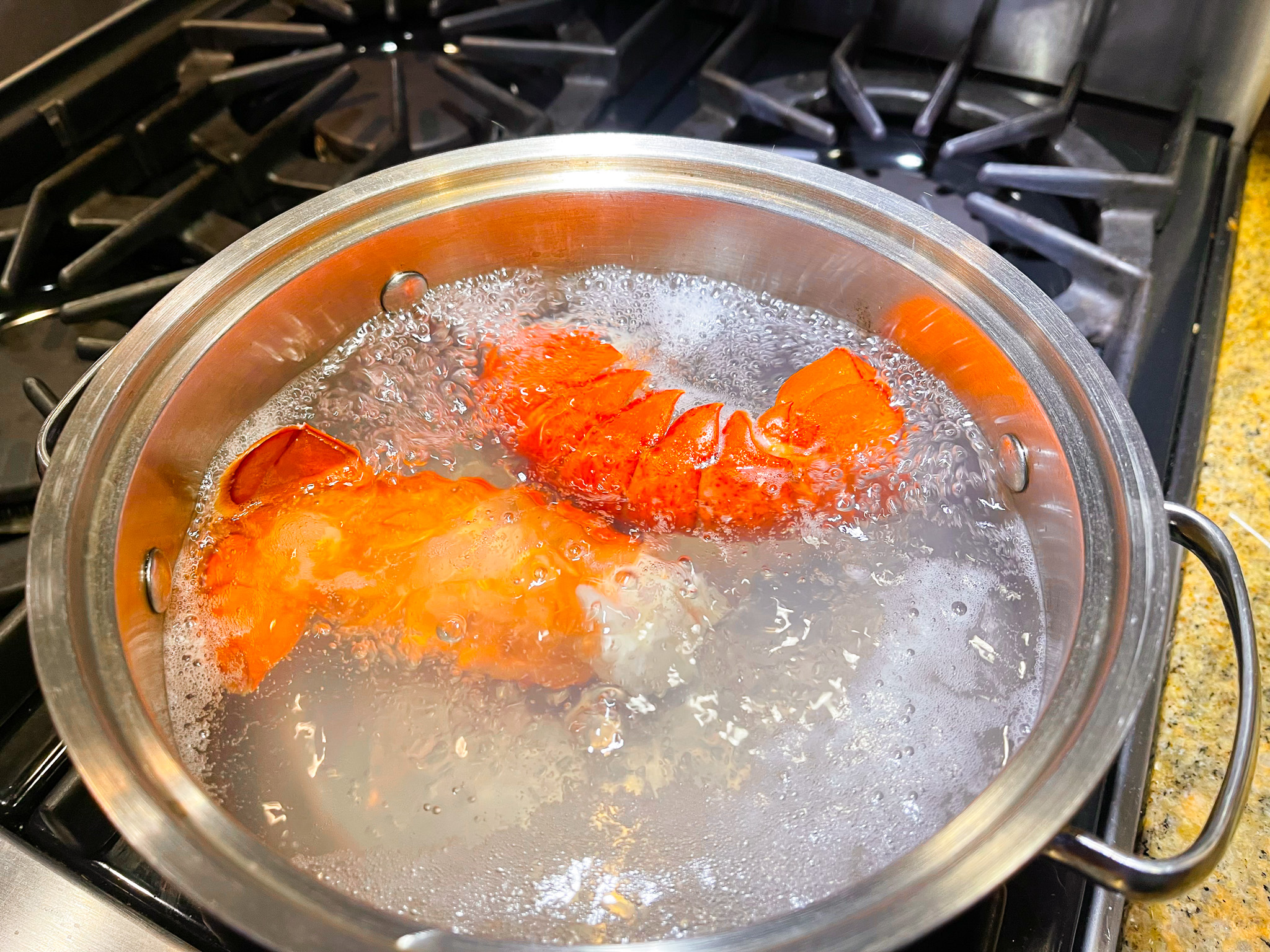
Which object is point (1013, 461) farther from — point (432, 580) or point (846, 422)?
point (432, 580)

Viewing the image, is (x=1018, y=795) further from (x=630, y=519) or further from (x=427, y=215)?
(x=427, y=215)

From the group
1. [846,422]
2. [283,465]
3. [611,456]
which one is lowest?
[283,465]

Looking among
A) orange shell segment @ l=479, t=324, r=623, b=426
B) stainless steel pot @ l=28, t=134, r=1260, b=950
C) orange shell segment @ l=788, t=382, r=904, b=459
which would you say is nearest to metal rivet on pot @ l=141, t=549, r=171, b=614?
stainless steel pot @ l=28, t=134, r=1260, b=950

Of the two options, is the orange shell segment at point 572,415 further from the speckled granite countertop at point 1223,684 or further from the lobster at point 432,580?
the speckled granite countertop at point 1223,684

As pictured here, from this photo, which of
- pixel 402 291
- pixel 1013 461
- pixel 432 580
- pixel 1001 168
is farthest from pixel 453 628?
pixel 1001 168

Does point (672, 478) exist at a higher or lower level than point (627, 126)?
lower

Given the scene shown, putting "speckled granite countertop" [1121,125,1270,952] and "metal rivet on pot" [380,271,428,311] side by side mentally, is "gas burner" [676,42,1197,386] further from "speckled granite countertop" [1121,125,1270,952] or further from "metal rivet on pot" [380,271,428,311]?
"metal rivet on pot" [380,271,428,311]
